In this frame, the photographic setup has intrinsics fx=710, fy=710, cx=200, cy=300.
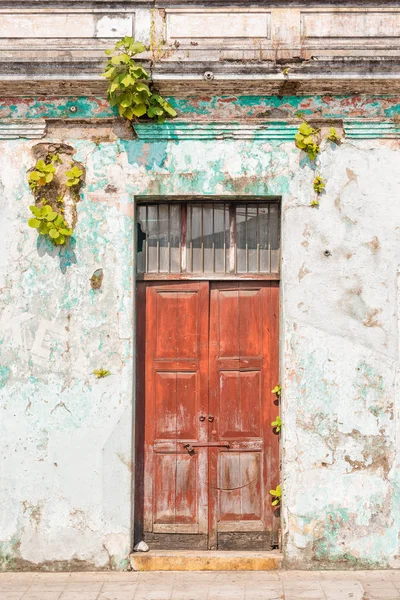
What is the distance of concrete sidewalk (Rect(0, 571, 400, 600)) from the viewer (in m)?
5.63

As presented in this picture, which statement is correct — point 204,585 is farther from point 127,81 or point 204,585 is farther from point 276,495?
point 127,81

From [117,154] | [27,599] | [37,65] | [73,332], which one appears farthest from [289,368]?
[37,65]

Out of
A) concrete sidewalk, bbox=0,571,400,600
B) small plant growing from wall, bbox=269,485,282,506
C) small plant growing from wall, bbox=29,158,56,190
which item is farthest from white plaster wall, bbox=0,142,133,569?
small plant growing from wall, bbox=269,485,282,506

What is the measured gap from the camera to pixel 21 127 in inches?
249

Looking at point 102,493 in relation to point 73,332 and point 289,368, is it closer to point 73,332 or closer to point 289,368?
point 73,332

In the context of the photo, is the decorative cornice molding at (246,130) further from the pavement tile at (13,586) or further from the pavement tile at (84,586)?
the pavement tile at (13,586)

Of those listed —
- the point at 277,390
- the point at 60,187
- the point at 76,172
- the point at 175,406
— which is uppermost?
the point at 76,172

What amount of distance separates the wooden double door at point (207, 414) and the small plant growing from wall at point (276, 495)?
66 mm

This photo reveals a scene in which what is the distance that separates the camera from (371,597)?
5.57m

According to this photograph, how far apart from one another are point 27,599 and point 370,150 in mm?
4729

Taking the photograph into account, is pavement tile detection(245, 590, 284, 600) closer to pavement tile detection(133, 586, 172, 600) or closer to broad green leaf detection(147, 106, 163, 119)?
pavement tile detection(133, 586, 172, 600)

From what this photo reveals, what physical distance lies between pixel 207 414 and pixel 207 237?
1624 mm

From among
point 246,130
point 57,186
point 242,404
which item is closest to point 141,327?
point 242,404

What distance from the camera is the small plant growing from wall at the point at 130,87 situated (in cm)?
598
